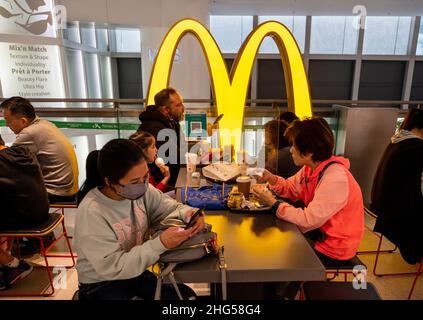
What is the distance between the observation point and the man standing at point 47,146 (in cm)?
284

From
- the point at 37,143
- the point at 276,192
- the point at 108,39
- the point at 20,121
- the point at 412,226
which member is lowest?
the point at 412,226

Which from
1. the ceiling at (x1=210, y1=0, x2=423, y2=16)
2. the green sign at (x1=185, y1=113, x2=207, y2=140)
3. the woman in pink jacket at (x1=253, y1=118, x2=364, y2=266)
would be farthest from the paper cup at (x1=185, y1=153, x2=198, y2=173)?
the ceiling at (x1=210, y1=0, x2=423, y2=16)

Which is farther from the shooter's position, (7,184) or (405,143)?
(405,143)

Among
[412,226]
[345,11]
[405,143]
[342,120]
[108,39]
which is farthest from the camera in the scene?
[108,39]

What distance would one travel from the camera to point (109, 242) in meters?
A: 1.30

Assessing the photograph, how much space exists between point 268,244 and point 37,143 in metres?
2.38

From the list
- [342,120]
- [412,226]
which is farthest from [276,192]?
[342,120]

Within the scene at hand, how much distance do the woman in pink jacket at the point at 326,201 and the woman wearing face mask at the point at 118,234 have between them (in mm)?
592

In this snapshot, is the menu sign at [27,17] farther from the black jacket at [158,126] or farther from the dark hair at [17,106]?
the black jacket at [158,126]

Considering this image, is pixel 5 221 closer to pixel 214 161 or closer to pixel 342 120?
pixel 214 161

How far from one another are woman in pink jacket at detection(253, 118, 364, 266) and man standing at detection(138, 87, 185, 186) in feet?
4.08

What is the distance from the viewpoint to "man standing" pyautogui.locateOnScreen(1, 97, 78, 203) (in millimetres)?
2840

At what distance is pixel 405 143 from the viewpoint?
2.43m

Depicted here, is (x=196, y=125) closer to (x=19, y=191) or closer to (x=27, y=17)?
(x=19, y=191)
